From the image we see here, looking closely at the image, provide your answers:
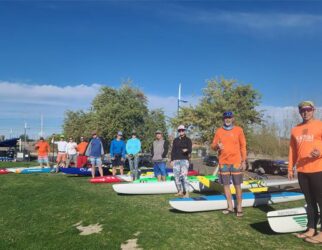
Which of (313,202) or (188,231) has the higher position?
(313,202)

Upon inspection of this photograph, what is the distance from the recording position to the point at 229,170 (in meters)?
6.89

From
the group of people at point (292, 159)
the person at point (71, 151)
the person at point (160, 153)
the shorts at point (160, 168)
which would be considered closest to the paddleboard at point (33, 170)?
the person at point (71, 151)

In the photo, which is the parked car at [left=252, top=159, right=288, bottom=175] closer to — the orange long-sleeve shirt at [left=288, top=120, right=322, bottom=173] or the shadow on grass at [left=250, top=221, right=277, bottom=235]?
the shadow on grass at [left=250, top=221, right=277, bottom=235]

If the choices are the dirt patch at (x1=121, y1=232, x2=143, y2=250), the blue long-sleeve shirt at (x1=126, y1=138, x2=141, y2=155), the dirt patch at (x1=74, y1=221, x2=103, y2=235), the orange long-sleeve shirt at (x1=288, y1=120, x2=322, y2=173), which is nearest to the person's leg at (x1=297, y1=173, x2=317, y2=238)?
the orange long-sleeve shirt at (x1=288, y1=120, x2=322, y2=173)

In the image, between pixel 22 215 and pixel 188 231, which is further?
pixel 22 215

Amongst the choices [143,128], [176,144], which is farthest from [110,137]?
[176,144]

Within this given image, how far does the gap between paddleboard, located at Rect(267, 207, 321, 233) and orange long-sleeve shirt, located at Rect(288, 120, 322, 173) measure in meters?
0.84

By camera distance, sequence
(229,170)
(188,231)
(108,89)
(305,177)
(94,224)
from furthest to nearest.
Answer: (108,89) < (94,224) < (229,170) < (188,231) < (305,177)

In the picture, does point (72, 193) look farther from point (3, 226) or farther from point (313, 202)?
point (313, 202)

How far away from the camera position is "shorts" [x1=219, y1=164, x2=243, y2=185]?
266 inches

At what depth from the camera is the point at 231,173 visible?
6.84 m

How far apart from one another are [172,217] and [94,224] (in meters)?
1.68

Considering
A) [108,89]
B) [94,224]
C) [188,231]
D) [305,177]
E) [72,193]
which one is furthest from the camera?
[108,89]

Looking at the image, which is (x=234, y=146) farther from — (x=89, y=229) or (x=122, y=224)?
(x=89, y=229)
